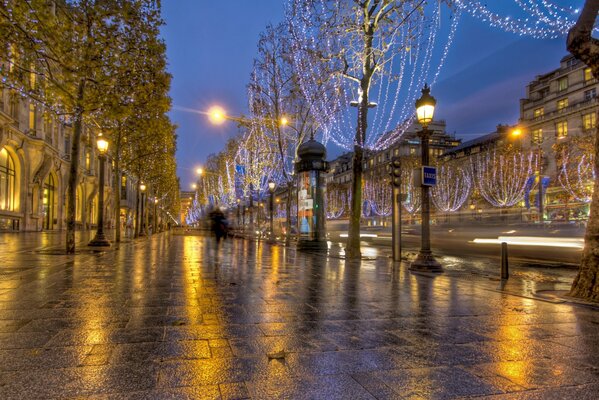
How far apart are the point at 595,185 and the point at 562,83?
60319 mm

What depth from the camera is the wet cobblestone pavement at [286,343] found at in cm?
322

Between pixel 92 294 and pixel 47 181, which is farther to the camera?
pixel 47 181

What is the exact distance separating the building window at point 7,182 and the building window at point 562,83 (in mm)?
61780

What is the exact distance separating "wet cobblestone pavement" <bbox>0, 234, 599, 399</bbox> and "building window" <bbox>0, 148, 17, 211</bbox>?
29.6 metres

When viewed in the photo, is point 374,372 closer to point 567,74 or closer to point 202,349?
point 202,349

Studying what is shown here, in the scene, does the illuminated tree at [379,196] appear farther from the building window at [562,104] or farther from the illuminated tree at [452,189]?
the building window at [562,104]

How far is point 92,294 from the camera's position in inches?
276

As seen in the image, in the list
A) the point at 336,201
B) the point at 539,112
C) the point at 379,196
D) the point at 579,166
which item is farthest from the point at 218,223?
the point at 336,201

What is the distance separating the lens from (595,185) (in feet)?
23.6

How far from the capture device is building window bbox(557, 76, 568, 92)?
56812mm

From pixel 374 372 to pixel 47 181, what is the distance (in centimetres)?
4614

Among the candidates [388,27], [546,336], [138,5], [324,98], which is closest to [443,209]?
[324,98]

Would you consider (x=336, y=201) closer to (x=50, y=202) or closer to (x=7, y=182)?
(x=50, y=202)

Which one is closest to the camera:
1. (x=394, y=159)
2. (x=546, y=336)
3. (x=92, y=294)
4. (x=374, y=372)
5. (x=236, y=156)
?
(x=374, y=372)
